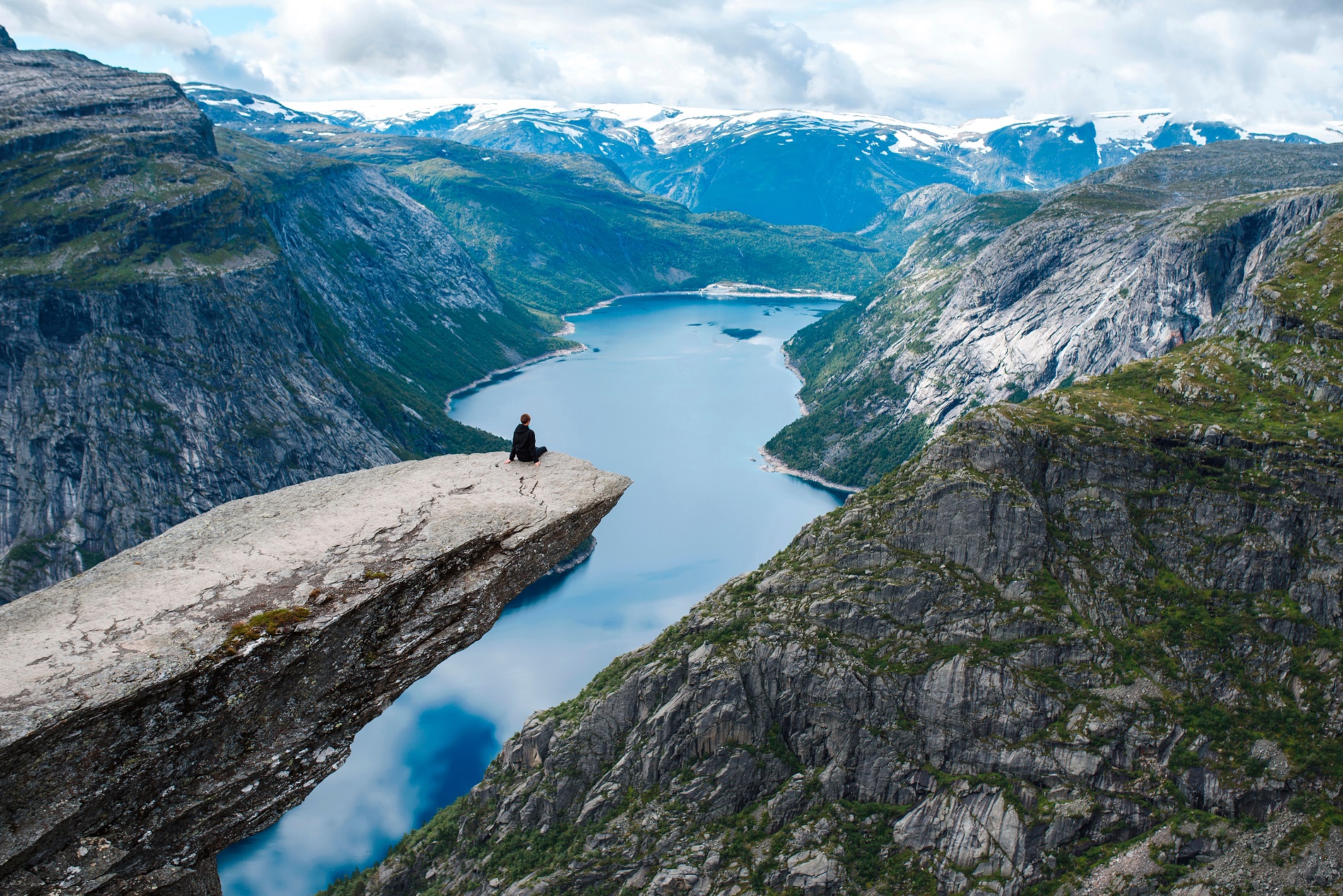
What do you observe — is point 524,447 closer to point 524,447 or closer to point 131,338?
point 524,447

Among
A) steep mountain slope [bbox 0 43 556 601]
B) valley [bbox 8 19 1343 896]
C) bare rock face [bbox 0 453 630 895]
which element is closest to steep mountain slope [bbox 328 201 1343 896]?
valley [bbox 8 19 1343 896]

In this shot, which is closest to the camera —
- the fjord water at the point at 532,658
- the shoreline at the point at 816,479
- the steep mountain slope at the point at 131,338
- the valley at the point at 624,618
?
the valley at the point at 624,618

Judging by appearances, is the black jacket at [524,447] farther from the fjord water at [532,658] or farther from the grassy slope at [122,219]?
the grassy slope at [122,219]

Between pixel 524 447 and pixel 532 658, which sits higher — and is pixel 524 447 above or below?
above

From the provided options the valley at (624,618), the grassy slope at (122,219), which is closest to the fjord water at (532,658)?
the valley at (624,618)

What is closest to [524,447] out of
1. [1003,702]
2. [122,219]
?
[1003,702]

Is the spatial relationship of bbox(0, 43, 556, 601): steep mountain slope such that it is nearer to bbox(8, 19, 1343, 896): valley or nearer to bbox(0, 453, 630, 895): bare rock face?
bbox(8, 19, 1343, 896): valley

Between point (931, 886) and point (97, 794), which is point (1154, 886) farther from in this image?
point (97, 794)
